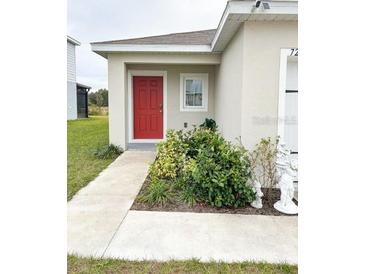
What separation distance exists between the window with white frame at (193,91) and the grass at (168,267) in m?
7.33

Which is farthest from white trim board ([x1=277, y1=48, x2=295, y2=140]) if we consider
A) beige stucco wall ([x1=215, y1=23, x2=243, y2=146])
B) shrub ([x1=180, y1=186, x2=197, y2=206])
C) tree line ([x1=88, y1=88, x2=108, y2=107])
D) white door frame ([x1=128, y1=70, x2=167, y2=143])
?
tree line ([x1=88, y1=88, x2=108, y2=107])

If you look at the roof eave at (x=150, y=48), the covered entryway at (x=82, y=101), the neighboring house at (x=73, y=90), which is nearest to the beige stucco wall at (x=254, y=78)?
the roof eave at (x=150, y=48)

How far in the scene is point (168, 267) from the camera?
2.65 metres

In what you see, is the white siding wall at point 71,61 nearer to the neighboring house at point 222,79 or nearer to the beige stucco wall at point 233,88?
the neighboring house at point 222,79

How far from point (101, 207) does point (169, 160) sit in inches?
73.6

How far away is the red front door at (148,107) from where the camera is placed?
980cm

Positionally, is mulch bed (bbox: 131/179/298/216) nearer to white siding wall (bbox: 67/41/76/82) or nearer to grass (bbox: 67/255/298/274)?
grass (bbox: 67/255/298/274)

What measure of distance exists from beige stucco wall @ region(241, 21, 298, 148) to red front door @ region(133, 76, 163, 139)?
5.26m

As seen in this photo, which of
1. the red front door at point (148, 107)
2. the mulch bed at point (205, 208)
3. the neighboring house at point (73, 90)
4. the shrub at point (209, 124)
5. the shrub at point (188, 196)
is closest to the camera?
the mulch bed at point (205, 208)
